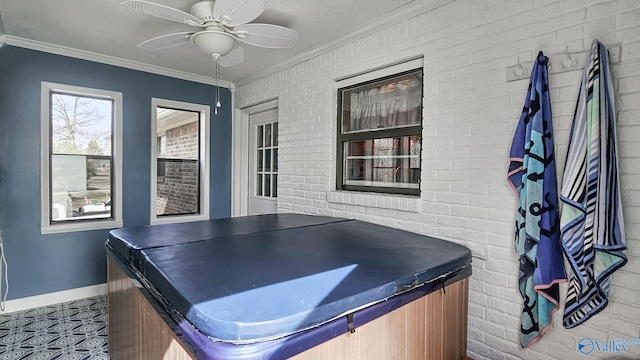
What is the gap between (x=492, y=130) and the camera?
6.41 feet

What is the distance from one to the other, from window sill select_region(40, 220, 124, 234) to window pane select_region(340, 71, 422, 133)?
9.32 ft

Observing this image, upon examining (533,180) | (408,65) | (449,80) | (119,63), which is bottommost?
(533,180)

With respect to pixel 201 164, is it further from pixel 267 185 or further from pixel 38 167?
pixel 38 167

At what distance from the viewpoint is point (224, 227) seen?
8.16ft

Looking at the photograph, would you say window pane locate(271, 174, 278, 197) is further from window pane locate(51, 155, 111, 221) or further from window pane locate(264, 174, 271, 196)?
window pane locate(51, 155, 111, 221)

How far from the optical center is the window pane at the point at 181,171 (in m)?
4.13

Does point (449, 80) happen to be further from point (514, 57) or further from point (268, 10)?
point (268, 10)

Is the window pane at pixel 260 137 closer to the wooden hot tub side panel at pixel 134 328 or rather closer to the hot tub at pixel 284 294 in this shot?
the hot tub at pixel 284 294

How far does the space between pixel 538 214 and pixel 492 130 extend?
567 millimetres

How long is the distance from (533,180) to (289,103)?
8.50 feet

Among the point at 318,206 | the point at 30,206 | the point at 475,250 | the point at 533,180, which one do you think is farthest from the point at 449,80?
the point at 30,206

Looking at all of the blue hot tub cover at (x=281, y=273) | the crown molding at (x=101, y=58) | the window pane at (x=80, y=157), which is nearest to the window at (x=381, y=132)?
the blue hot tub cover at (x=281, y=273)

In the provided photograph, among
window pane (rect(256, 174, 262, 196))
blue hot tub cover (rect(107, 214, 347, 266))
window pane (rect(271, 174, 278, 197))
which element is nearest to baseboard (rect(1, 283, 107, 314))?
blue hot tub cover (rect(107, 214, 347, 266))

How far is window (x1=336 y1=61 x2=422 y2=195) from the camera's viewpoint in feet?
8.33
